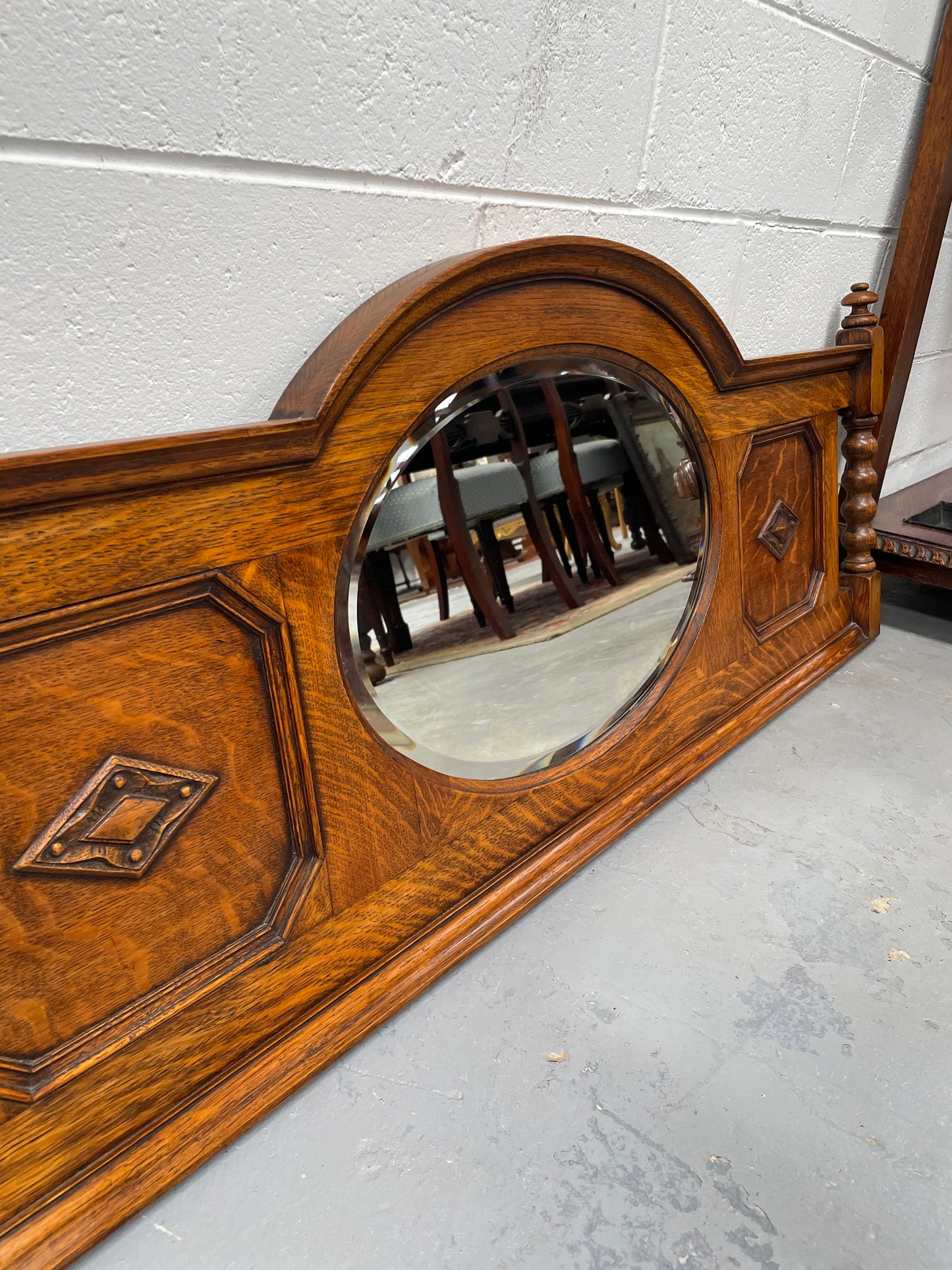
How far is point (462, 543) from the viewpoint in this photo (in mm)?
953

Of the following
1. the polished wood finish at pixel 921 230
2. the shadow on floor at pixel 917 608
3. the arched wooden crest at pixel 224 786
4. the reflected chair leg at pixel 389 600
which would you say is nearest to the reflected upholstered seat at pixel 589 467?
the arched wooden crest at pixel 224 786

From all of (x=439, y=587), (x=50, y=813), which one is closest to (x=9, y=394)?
(x=50, y=813)

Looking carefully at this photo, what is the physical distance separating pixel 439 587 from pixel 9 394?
18.2 inches

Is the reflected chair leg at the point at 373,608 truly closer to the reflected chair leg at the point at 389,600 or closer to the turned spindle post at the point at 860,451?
the reflected chair leg at the point at 389,600

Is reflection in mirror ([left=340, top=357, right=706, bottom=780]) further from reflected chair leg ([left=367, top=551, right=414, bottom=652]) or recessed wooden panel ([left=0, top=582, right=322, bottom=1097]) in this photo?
recessed wooden panel ([left=0, top=582, right=322, bottom=1097])

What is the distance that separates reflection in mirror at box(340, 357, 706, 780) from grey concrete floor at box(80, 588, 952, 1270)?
262mm

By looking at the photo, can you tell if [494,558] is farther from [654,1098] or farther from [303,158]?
[654,1098]

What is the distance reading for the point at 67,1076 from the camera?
2.25ft

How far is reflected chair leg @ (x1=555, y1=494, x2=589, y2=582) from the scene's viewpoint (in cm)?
106

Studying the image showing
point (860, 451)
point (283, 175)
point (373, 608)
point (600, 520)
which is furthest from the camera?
point (860, 451)

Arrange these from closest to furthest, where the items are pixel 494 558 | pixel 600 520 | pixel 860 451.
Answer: pixel 494 558
pixel 600 520
pixel 860 451

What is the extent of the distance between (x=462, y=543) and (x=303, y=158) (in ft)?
1.40

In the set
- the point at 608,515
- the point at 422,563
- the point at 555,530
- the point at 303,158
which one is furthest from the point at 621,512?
the point at 303,158

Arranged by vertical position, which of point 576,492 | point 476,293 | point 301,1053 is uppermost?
point 476,293
